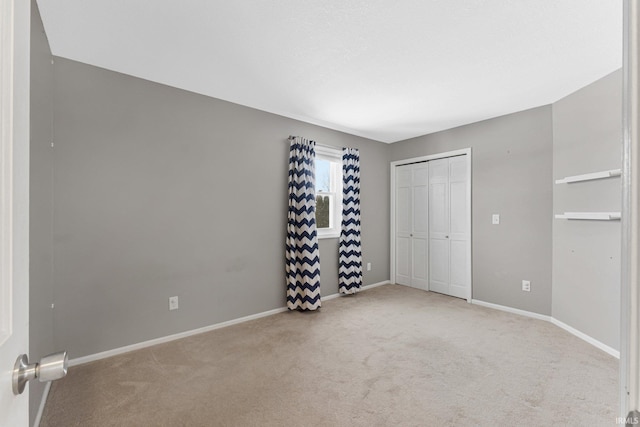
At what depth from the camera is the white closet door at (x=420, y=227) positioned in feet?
15.0

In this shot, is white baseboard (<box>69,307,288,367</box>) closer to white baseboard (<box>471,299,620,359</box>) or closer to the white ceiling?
the white ceiling

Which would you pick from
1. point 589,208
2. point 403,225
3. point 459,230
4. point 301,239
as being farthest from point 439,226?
point 301,239

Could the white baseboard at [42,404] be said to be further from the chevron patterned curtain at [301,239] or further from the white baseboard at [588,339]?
the white baseboard at [588,339]

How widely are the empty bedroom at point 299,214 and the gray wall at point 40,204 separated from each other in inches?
0.9

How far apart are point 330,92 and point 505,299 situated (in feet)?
10.7

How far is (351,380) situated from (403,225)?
10.5 feet

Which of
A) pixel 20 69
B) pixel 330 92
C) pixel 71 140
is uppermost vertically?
pixel 330 92

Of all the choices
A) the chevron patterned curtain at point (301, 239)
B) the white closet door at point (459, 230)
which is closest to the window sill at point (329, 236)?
the chevron patterned curtain at point (301, 239)

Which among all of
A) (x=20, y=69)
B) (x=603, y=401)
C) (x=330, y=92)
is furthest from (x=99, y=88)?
(x=603, y=401)

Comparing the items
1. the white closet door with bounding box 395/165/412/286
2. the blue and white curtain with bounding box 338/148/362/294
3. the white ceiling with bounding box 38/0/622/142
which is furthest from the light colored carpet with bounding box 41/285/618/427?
the white ceiling with bounding box 38/0/622/142

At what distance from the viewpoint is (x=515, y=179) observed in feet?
11.8

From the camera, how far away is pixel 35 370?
547 mm

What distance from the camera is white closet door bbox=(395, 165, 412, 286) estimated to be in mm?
4852

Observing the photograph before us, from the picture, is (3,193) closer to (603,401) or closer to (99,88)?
(99,88)
